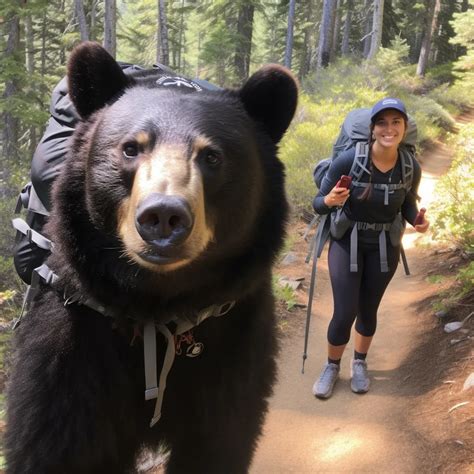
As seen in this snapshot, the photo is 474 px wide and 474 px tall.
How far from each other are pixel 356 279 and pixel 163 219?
10.0ft

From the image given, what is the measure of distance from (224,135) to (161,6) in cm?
2061

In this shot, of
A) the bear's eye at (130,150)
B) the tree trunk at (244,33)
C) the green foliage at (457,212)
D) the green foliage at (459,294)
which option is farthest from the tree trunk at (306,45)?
the bear's eye at (130,150)

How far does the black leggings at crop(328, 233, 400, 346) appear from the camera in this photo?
4312mm

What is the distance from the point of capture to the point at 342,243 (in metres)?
4.36

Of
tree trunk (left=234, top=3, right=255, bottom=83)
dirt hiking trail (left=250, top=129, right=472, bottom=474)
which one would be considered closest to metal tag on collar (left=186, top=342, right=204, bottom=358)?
dirt hiking trail (left=250, top=129, right=472, bottom=474)

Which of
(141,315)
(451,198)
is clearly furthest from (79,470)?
(451,198)

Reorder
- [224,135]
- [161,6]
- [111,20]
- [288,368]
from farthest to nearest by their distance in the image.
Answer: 1. [161,6]
2. [111,20]
3. [288,368]
4. [224,135]

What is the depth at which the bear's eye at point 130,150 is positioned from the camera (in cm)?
191

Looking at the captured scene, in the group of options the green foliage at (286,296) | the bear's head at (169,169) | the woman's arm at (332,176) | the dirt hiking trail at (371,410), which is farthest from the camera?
the green foliage at (286,296)

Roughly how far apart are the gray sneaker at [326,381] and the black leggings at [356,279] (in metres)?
0.48

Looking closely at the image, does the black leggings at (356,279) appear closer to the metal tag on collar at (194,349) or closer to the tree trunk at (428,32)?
the metal tag on collar at (194,349)

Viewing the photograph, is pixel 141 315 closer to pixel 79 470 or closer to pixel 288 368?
pixel 79 470

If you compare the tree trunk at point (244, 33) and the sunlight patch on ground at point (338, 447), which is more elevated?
the sunlight patch on ground at point (338, 447)

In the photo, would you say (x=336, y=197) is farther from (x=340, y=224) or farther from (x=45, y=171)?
(x=45, y=171)
